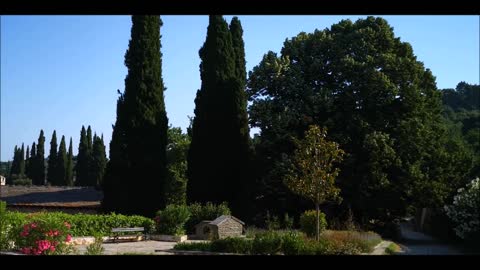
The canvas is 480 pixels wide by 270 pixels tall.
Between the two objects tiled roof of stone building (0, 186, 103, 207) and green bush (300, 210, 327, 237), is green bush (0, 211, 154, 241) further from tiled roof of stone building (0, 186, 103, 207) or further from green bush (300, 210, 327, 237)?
tiled roof of stone building (0, 186, 103, 207)

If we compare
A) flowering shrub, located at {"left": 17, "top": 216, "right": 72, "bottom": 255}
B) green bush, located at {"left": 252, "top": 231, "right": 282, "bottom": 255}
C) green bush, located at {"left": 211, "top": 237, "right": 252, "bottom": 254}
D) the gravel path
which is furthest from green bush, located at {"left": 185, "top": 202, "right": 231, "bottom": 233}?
flowering shrub, located at {"left": 17, "top": 216, "right": 72, "bottom": 255}

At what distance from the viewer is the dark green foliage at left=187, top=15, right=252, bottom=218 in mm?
25250

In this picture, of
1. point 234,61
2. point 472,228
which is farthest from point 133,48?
point 472,228

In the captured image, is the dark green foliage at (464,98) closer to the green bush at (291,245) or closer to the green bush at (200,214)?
the green bush at (200,214)

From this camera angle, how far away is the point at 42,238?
12594mm

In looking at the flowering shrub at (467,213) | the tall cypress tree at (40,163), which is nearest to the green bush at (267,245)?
the flowering shrub at (467,213)

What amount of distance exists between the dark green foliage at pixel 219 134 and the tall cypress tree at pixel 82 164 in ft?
107

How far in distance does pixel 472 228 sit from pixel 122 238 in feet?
41.4

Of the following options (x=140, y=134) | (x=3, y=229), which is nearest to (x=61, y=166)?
(x=140, y=134)

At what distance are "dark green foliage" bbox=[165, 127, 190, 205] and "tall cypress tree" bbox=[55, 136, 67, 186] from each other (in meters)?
27.2

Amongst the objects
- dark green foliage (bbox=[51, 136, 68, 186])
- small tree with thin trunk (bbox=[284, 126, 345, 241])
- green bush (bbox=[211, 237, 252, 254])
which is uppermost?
dark green foliage (bbox=[51, 136, 68, 186])

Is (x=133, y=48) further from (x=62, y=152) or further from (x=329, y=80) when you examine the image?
(x=62, y=152)

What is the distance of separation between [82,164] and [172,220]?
3856 centimetres
